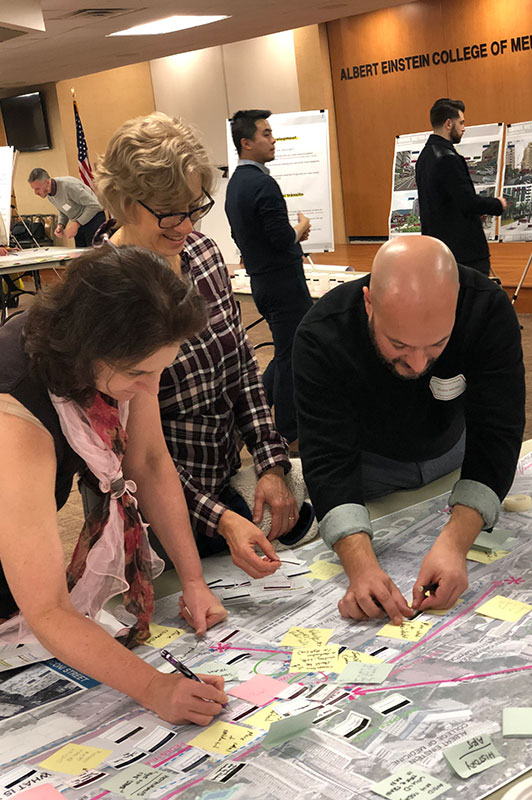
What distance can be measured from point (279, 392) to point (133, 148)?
2615 mm

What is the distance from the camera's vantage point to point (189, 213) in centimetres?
186

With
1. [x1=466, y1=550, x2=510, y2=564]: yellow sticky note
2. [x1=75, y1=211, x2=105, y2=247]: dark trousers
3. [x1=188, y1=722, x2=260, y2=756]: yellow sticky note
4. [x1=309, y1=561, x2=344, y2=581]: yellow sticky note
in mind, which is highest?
[x1=75, y1=211, x2=105, y2=247]: dark trousers

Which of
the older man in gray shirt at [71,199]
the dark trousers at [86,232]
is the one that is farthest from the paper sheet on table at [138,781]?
the dark trousers at [86,232]

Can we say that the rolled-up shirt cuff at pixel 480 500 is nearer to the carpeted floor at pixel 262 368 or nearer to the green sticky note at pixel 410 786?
the green sticky note at pixel 410 786

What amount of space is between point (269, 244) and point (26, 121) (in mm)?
9982

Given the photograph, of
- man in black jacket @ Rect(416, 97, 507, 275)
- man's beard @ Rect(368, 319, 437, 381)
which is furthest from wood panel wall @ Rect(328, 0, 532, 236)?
man's beard @ Rect(368, 319, 437, 381)

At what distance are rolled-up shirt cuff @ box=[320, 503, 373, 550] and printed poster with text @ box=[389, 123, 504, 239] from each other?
17.3 feet

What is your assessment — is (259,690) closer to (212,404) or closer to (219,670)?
(219,670)

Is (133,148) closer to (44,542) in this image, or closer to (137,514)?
(137,514)

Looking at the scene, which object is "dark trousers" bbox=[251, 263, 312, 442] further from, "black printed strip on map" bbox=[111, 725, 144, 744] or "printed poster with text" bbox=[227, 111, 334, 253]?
"black printed strip on map" bbox=[111, 725, 144, 744]

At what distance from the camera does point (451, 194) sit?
5164mm

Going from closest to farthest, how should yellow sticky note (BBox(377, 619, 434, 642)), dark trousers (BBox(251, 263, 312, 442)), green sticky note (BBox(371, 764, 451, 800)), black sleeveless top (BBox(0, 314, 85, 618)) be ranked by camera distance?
1. green sticky note (BBox(371, 764, 451, 800))
2. black sleeveless top (BBox(0, 314, 85, 618))
3. yellow sticky note (BBox(377, 619, 434, 642))
4. dark trousers (BBox(251, 263, 312, 442))

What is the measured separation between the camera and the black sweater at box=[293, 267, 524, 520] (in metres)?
1.80

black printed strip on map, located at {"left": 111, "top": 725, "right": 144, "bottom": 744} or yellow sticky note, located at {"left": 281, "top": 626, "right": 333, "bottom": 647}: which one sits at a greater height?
black printed strip on map, located at {"left": 111, "top": 725, "right": 144, "bottom": 744}
